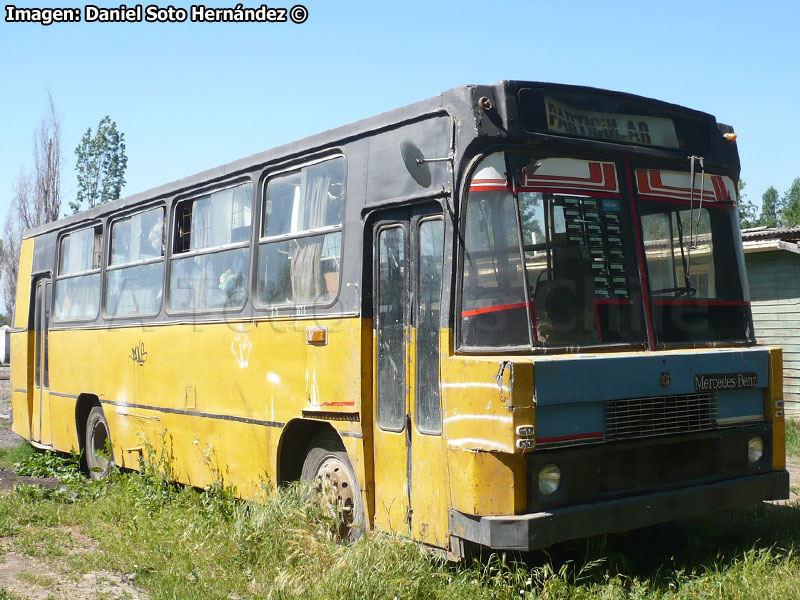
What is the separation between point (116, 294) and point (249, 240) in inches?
130

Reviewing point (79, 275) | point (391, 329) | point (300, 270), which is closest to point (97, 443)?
point (79, 275)

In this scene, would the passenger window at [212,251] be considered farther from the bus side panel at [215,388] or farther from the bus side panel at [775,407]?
the bus side panel at [775,407]

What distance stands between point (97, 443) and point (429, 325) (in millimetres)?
6751

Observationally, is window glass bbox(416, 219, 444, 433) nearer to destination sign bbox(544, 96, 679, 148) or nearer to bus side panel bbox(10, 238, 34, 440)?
destination sign bbox(544, 96, 679, 148)

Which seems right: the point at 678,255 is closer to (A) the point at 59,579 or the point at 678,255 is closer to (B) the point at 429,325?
(B) the point at 429,325

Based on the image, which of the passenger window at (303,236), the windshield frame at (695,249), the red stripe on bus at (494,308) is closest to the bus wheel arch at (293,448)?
the passenger window at (303,236)

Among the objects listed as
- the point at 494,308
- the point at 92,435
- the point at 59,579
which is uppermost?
the point at 494,308

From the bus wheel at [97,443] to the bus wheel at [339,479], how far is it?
4.60 meters

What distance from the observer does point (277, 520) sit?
20.9 feet

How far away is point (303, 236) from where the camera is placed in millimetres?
7078

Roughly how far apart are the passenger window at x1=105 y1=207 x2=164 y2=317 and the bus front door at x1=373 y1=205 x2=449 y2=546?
3.92 metres

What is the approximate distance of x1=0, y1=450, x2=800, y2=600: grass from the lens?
5.18 m

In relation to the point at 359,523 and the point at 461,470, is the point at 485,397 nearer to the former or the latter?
the point at 461,470

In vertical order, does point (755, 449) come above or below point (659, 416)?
below
